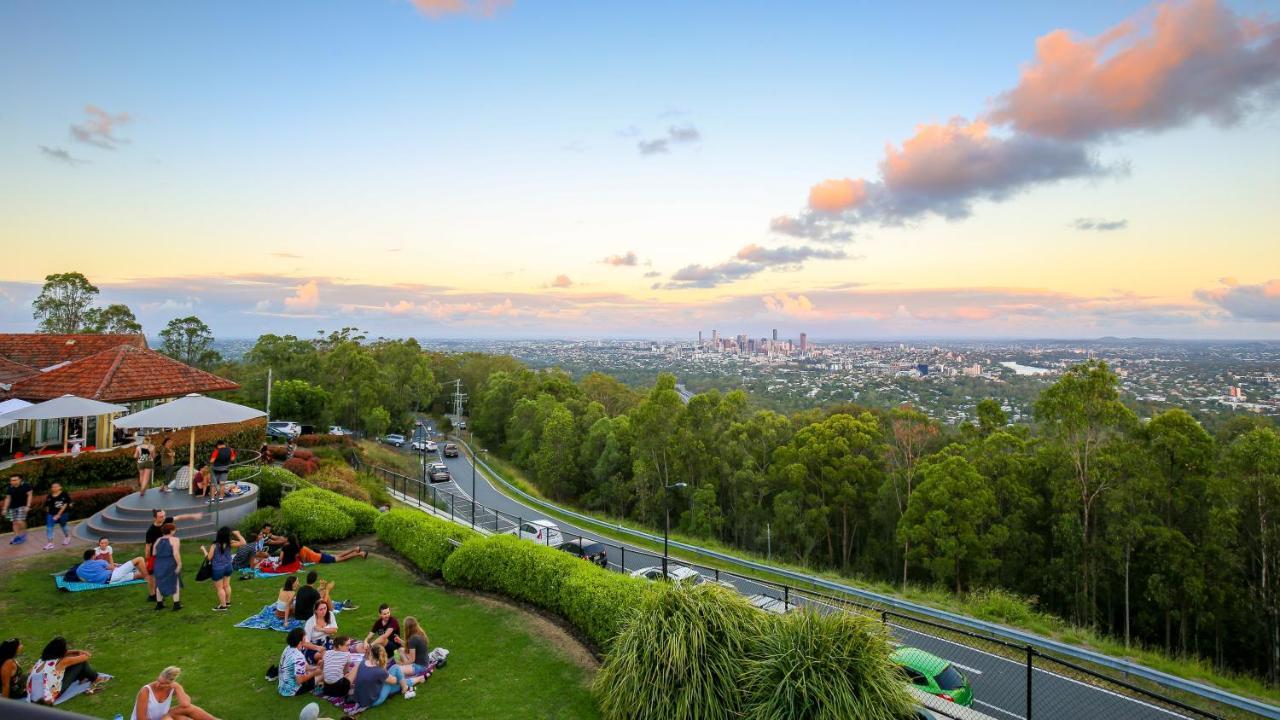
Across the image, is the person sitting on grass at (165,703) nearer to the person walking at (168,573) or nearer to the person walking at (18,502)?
the person walking at (168,573)

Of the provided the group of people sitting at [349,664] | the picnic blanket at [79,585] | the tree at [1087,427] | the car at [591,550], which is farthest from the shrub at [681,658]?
the tree at [1087,427]

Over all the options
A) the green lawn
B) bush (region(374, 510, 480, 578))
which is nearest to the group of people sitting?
the green lawn

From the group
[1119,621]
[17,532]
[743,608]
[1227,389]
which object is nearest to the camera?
[743,608]

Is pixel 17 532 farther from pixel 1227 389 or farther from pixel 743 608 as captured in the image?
pixel 1227 389

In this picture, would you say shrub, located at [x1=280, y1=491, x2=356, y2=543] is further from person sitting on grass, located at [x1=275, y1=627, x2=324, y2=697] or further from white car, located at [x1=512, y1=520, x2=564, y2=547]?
white car, located at [x1=512, y1=520, x2=564, y2=547]

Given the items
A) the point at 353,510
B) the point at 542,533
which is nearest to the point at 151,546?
the point at 353,510

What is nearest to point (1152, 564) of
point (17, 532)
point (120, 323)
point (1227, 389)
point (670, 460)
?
point (670, 460)

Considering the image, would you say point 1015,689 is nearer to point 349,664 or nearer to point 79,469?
point 349,664
